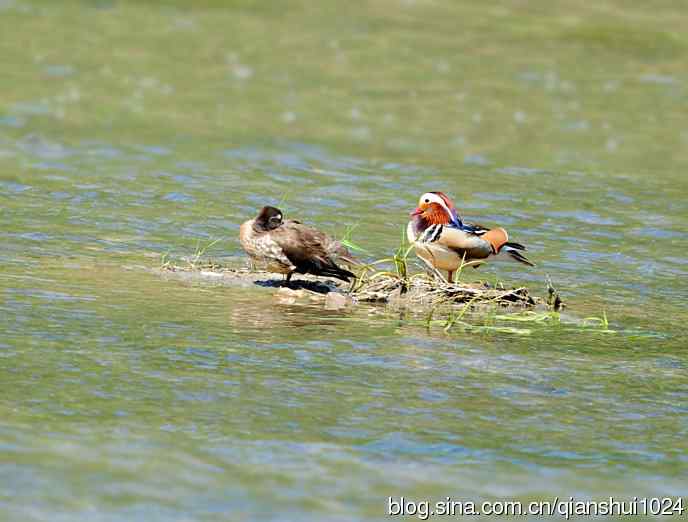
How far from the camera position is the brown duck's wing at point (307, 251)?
11016 millimetres

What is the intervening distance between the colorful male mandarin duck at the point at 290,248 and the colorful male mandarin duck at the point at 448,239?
0.62 m

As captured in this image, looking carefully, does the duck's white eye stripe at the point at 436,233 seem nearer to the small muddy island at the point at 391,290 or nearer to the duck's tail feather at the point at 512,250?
the small muddy island at the point at 391,290

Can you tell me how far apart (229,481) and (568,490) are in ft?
5.27

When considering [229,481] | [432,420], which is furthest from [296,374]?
[229,481]

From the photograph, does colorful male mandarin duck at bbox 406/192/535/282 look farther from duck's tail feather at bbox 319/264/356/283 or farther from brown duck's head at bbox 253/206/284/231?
brown duck's head at bbox 253/206/284/231

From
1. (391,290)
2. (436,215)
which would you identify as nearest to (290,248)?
(391,290)

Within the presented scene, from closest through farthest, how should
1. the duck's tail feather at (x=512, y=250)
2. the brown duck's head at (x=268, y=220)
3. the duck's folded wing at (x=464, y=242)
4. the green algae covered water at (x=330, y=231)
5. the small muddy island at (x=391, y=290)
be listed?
1. the green algae covered water at (x=330, y=231)
2. the small muddy island at (x=391, y=290)
3. the duck's folded wing at (x=464, y=242)
4. the brown duck's head at (x=268, y=220)
5. the duck's tail feather at (x=512, y=250)

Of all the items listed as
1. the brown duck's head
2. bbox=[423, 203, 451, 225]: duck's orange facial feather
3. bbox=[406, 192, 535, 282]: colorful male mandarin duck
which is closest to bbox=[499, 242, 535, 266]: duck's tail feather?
bbox=[406, 192, 535, 282]: colorful male mandarin duck

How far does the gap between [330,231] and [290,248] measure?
3.12 meters

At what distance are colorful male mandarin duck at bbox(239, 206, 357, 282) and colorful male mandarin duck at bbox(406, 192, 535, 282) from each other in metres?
0.62

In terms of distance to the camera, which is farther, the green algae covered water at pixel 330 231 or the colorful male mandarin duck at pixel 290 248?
the colorful male mandarin duck at pixel 290 248

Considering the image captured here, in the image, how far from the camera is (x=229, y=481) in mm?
6582

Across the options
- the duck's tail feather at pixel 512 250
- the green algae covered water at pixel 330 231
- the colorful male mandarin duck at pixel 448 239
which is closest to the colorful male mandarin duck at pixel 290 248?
the green algae covered water at pixel 330 231

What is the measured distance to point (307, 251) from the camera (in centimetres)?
1102
